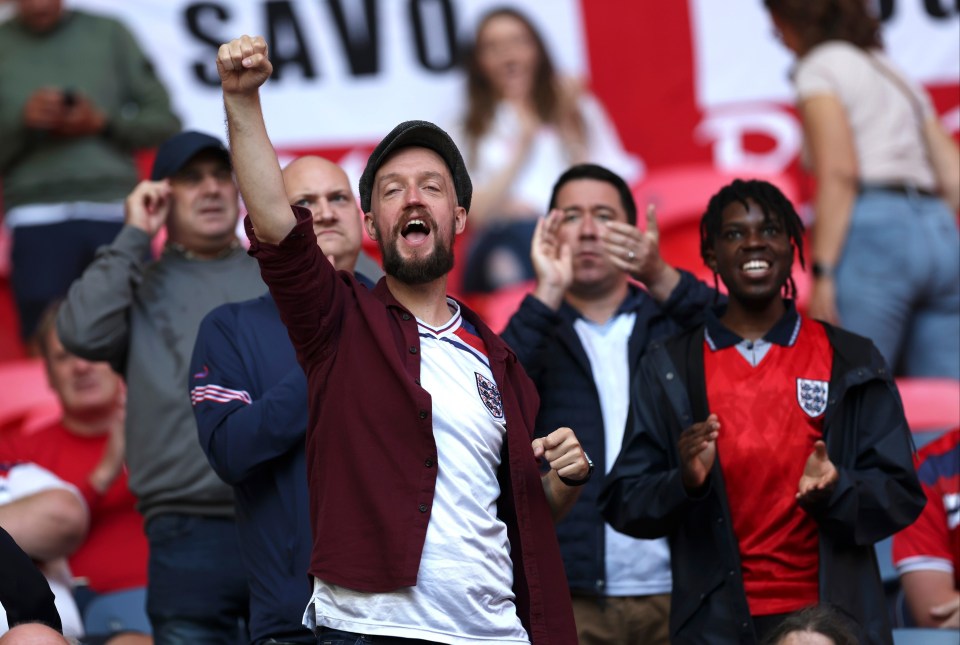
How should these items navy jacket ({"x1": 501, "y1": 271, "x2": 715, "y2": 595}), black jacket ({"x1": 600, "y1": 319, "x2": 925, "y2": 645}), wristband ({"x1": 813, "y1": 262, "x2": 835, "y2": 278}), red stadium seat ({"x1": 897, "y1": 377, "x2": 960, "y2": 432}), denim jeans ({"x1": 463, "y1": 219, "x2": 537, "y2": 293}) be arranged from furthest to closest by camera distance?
denim jeans ({"x1": 463, "y1": 219, "x2": 537, "y2": 293})
red stadium seat ({"x1": 897, "y1": 377, "x2": 960, "y2": 432})
wristband ({"x1": 813, "y1": 262, "x2": 835, "y2": 278})
navy jacket ({"x1": 501, "y1": 271, "x2": 715, "y2": 595})
black jacket ({"x1": 600, "y1": 319, "x2": 925, "y2": 645})

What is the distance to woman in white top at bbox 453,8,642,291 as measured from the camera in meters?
6.83

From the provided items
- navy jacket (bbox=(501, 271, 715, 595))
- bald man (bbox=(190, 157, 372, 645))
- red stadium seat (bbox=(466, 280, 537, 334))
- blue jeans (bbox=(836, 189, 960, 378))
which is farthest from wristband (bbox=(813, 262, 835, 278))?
bald man (bbox=(190, 157, 372, 645))

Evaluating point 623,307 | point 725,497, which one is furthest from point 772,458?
point 623,307

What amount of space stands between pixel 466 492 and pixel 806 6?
3442 mm

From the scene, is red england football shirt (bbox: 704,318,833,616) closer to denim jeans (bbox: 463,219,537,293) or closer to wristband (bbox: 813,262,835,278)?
wristband (bbox: 813,262,835,278)

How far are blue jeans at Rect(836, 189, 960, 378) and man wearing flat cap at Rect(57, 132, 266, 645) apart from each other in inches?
90.5

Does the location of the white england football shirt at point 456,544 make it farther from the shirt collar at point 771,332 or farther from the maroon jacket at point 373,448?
the shirt collar at point 771,332

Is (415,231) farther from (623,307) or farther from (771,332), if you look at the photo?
(623,307)

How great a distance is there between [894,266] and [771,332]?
1715 mm

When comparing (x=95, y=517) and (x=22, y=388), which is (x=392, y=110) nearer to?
(x=22, y=388)

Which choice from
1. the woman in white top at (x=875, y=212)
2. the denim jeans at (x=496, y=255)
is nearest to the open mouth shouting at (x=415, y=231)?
the woman in white top at (x=875, y=212)

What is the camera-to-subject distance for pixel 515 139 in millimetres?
6902

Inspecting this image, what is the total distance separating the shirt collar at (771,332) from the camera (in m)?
4.00

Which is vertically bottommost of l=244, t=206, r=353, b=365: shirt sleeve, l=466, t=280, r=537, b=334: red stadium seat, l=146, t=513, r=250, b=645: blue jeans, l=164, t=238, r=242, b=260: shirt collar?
l=146, t=513, r=250, b=645: blue jeans
